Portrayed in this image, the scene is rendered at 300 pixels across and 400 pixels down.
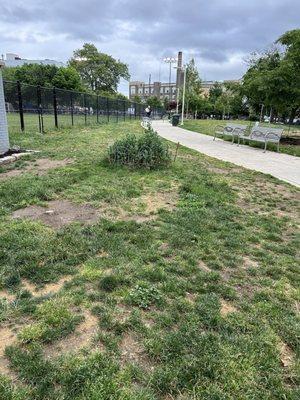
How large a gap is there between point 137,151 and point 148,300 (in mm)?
5414

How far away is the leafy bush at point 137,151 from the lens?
Result: 25.7ft

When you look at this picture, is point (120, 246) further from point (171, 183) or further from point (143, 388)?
point (171, 183)

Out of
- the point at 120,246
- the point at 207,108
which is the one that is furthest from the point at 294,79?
the point at 207,108

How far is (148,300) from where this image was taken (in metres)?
2.82

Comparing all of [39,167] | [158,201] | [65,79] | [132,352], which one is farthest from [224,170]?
[65,79]

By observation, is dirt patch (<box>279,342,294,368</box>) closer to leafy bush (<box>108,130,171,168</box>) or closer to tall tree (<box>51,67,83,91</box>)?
leafy bush (<box>108,130,171,168</box>)

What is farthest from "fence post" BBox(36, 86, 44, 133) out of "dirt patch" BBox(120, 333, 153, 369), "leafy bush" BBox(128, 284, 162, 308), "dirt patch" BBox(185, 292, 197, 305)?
"dirt patch" BBox(120, 333, 153, 369)

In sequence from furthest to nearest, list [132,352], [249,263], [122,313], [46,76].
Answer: [46,76] < [249,263] < [122,313] < [132,352]

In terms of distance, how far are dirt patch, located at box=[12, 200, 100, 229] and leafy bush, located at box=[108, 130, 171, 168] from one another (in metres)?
2.95

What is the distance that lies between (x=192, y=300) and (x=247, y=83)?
1508 centimetres

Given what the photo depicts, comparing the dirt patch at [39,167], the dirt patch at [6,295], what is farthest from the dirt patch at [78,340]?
the dirt patch at [39,167]

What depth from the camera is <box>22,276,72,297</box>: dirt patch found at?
9.33 feet

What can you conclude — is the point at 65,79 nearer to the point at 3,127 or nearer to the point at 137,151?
the point at 3,127

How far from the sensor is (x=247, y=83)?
52.2 feet
